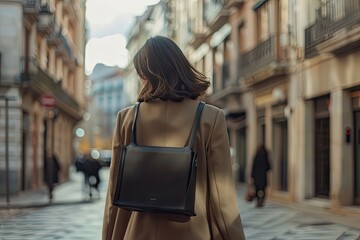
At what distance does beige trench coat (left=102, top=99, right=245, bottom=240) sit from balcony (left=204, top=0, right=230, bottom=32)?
25739mm

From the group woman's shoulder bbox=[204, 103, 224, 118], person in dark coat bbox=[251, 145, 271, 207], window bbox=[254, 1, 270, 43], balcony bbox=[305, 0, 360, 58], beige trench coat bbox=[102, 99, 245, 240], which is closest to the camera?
beige trench coat bbox=[102, 99, 245, 240]

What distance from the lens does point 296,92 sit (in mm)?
19141

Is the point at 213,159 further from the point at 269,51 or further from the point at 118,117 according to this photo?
the point at 269,51

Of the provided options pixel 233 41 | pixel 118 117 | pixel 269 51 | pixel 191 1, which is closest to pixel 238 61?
pixel 233 41

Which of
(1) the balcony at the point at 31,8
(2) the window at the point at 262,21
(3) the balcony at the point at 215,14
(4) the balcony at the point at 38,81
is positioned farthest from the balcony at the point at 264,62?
(1) the balcony at the point at 31,8

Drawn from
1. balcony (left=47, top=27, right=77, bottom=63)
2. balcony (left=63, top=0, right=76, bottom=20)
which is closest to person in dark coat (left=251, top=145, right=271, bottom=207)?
balcony (left=47, top=27, right=77, bottom=63)

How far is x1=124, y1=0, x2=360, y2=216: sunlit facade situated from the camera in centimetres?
1545

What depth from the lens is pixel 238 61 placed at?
85.7 feet

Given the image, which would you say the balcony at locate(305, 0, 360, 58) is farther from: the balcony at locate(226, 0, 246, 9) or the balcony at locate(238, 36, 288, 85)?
the balcony at locate(226, 0, 246, 9)

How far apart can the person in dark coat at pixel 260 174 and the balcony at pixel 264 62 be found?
11.6ft

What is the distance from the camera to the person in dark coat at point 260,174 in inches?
675

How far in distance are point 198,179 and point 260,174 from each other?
587 inches

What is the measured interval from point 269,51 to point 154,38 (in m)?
18.8

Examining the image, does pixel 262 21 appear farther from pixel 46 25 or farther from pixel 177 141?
pixel 177 141
